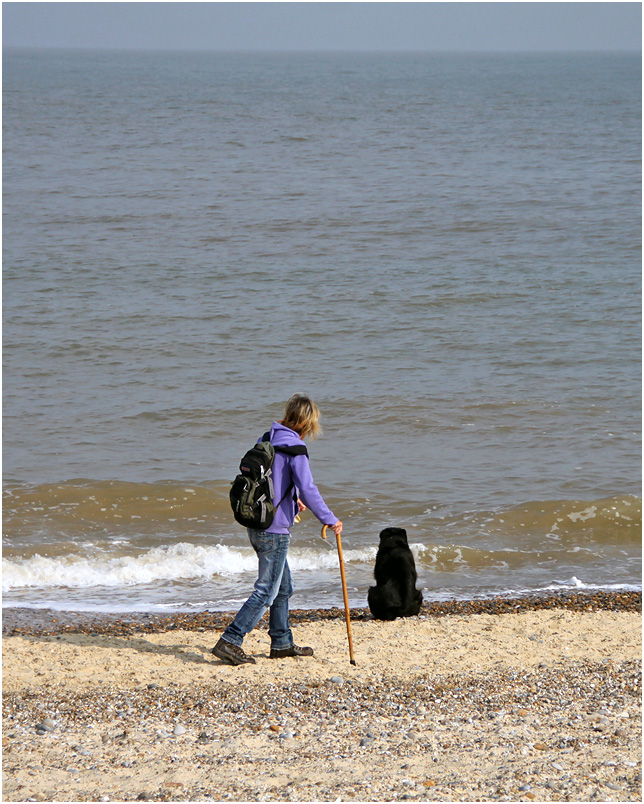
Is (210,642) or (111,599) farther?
(111,599)

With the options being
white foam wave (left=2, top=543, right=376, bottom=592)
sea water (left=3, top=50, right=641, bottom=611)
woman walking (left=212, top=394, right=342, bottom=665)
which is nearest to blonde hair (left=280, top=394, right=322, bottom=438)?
woman walking (left=212, top=394, right=342, bottom=665)

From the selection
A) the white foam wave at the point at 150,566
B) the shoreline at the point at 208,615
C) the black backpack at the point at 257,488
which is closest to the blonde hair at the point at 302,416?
the black backpack at the point at 257,488

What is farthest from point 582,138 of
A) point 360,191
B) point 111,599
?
point 111,599

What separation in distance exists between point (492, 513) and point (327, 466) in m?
2.22

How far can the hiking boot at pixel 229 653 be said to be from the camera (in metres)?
5.47

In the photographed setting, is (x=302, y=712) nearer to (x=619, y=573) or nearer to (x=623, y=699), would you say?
(x=623, y=699)

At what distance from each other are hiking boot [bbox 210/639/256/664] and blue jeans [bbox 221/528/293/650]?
0.09 feet

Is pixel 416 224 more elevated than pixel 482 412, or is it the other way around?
pixel 416 224

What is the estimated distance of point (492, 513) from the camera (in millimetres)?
9742

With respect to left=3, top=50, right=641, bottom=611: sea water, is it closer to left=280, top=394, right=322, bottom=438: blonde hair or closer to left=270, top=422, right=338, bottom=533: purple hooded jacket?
left=270, top=422, right=338, bottom=533: purple hooded jacket

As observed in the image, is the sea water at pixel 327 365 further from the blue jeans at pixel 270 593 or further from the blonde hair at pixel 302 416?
the blonde hair at pixel 302 416

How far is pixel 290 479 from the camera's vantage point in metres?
5.14

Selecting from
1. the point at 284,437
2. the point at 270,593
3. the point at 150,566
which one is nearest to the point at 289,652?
the point at 270,593

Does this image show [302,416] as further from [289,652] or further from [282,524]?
[289,652]
